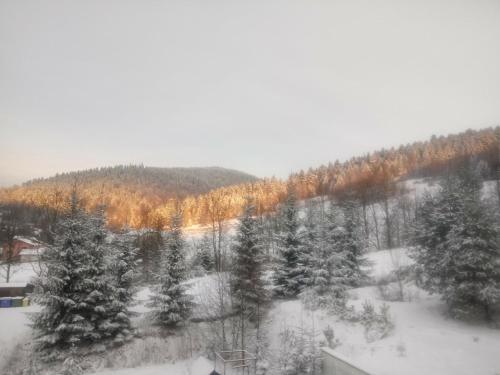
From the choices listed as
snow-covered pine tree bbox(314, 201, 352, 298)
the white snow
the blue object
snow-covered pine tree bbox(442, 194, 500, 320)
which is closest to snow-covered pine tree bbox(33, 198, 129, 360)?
the blue object

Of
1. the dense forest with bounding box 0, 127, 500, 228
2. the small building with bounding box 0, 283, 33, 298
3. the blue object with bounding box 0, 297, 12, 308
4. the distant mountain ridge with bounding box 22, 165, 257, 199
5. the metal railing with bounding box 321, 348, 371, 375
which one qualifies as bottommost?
the metal railing with bounding box 321, 348, 371, 375

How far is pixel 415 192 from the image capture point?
5362 centimetres

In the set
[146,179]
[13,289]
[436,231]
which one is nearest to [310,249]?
[436,231]

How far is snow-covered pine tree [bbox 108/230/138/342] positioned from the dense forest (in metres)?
18.1

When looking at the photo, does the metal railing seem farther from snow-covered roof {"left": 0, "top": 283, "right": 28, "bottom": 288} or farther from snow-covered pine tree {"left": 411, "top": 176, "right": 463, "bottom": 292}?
snow-covered roof {"left": 0, "top": 283, "right": 28, "bottom": 288}

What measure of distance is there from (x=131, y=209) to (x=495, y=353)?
83.0m

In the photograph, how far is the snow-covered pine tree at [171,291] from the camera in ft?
62.6

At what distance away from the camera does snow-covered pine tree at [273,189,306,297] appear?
2266 centimetres

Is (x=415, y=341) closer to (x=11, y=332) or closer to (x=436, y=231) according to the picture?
(x=436, y=231)

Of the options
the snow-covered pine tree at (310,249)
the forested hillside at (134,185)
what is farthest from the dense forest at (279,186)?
the snow-covered pine tree at (310,249)

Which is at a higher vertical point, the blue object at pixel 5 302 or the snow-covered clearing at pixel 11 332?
→ the blue object at pixel 5 302

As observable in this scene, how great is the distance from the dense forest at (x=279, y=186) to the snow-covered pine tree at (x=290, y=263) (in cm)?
1305

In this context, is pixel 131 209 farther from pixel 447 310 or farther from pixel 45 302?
pixel 447 310

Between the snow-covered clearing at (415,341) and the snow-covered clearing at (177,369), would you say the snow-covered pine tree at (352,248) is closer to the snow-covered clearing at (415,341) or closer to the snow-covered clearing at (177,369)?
the snow-covered clearing at (415,341)
